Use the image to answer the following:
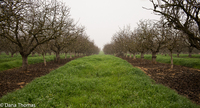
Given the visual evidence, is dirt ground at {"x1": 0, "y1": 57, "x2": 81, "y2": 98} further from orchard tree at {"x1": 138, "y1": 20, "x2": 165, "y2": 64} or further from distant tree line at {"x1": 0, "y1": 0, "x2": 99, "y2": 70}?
orchard tree at {"x1": 138, "y1": 20, "x2": 165, "y2": 64}

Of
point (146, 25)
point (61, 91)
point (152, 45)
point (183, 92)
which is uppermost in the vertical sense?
point (146, 25)

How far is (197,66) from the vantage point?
57.0 ft

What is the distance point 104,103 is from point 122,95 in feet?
5.08

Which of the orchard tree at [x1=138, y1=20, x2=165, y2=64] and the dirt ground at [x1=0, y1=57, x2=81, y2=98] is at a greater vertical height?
the orchard tree at [x1=138, y1=20, x2=165, y2=64]

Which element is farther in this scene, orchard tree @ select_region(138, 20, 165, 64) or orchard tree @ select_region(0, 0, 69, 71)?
orchard tree @ select_region(138, 20, 165, 64)

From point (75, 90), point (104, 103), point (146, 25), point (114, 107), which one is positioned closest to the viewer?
point (114, 107)

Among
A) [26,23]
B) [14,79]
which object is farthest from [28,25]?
[14,79]

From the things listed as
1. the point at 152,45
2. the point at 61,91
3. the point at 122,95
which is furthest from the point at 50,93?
the point at 152,45

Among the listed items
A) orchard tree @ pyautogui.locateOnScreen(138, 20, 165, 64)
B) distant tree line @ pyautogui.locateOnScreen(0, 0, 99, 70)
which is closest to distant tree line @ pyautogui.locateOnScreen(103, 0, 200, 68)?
orchard tree @ pyautogui.locateOnScreen(138, 20, 165, 64)

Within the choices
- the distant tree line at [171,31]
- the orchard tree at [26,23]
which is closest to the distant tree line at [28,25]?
the orchard tree at [26,23]

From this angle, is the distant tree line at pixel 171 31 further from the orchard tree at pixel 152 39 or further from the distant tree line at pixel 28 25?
the distant tree line at pixel 28 25

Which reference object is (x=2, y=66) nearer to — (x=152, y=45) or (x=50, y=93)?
(x=50, y=93)

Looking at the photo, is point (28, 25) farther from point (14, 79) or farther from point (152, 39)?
point (152, 39)

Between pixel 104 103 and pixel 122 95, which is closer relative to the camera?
pixel 104 103
